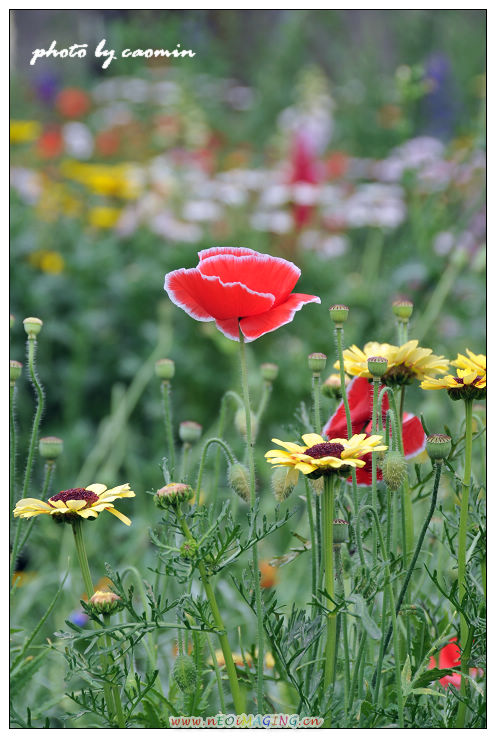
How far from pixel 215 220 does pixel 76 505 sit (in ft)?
6.17

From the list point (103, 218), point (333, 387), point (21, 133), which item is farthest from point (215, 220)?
point (333, 387)

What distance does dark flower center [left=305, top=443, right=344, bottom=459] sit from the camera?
0.52 metres

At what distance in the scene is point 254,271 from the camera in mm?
588

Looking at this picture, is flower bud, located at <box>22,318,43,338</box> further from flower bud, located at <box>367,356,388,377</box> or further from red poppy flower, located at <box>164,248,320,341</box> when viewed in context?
flower bud, located at <box>367,356,388,377</box>

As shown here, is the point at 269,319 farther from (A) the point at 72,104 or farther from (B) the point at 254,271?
(A) the point at 72,104

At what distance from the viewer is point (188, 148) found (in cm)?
278

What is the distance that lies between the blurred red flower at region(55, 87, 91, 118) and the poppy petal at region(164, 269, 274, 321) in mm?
2735

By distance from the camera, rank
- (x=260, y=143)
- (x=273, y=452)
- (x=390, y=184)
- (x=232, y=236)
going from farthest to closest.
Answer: (x=260, y=143)
(x=390, y=184)
(x=232, y=236)
(x=273, y=452)

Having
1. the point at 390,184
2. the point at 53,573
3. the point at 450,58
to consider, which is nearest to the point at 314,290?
the point at 390,184

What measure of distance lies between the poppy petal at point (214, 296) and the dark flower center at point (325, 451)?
109 millimetres

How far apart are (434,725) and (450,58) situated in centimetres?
339
